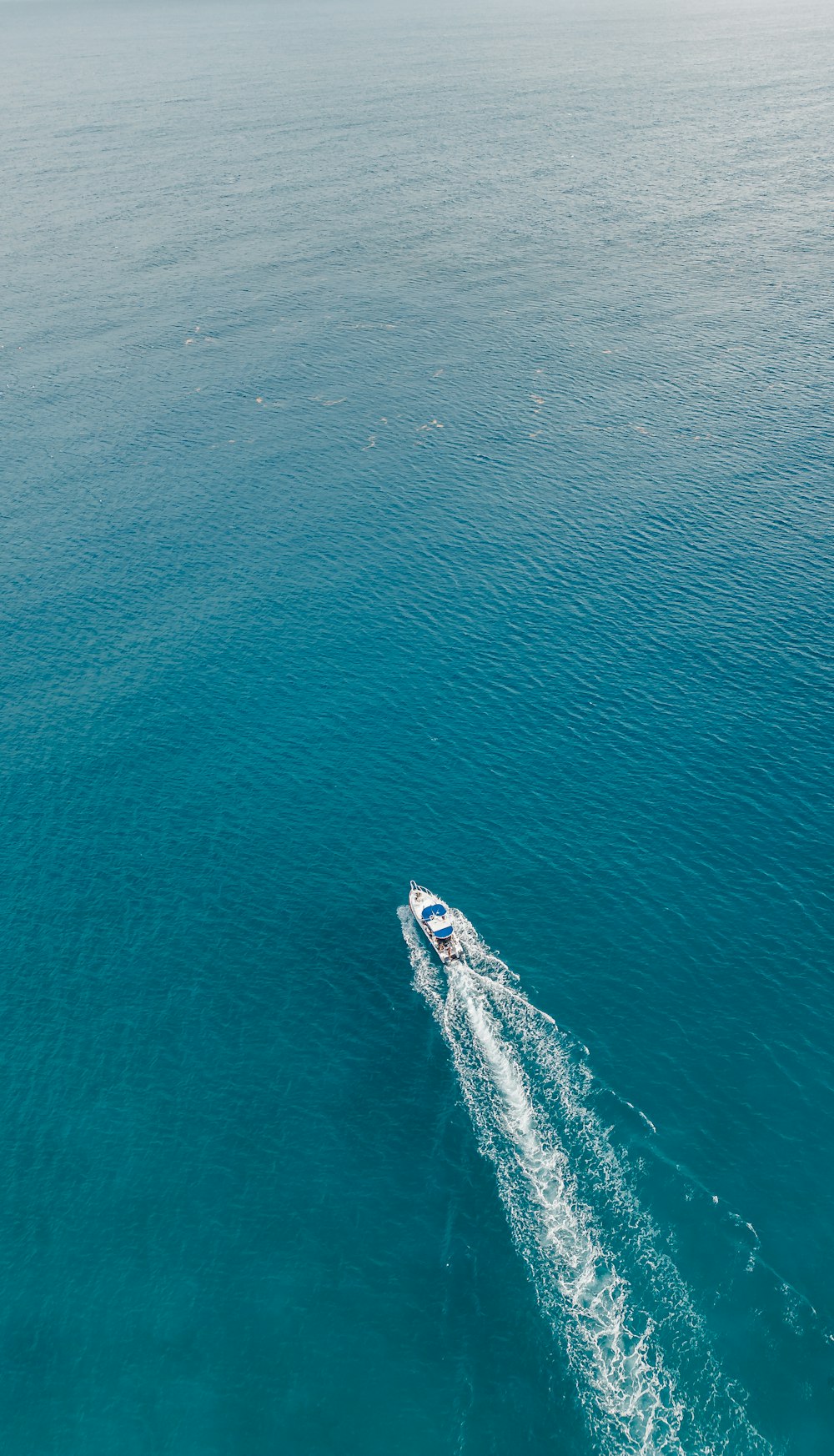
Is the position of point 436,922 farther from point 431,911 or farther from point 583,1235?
point 583,1235

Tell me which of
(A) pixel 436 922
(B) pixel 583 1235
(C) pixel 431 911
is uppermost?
(A) pixel 436 922

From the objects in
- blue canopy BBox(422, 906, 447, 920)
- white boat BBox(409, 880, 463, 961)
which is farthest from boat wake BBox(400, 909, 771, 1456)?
blue canopy BBox(422, 906, 447, 920)

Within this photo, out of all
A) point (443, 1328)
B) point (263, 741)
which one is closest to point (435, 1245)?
point (443, 1328)

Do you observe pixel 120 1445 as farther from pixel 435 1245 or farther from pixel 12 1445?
pixel 435 1245

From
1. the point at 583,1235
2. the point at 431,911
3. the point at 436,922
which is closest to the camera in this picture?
the point at 583,1235

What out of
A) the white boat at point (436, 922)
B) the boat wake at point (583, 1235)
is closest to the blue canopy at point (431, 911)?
the white boat at point (436, 922)

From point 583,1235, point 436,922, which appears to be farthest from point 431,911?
Answer: point 583,1235

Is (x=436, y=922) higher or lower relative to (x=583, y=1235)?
higher
